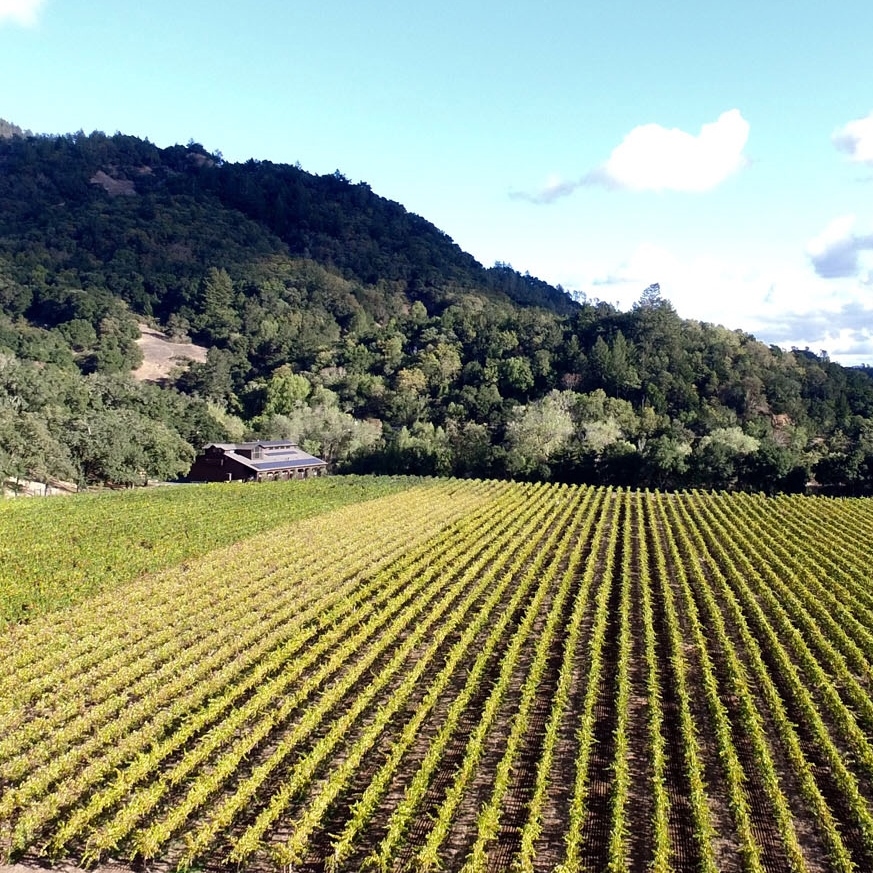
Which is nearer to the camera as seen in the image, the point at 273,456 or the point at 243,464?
the point at 243,464

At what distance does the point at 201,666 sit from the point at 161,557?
37.7 ft

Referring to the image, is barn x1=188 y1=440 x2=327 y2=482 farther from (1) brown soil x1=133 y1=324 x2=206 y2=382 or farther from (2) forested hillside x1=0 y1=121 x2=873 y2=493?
(1) brown soil x1=133 y1=324 x2=206 y2=382

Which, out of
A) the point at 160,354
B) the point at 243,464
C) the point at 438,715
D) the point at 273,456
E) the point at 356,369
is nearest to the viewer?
the point at 438,715

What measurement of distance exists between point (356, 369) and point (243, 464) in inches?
1750

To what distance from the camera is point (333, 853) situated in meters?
10.6

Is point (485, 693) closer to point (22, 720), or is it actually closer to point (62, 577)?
point (22, 720)

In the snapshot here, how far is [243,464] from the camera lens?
5778 cm

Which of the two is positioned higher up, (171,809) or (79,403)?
(79,403)

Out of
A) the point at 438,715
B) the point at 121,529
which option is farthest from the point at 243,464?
the point at 438,715

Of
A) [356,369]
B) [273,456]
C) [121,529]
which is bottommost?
[121,529]

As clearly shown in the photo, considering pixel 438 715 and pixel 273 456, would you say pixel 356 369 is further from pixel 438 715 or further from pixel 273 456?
pixel 438 715

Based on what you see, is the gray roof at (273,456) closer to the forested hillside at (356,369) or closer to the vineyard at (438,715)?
the forested hillside at (356,369)

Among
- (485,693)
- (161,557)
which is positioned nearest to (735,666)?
(485,693)

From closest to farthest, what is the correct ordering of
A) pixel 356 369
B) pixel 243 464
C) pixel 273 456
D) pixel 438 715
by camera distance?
pixel 438 715 → pixel 243 464 → pixel 273 456 → pixel 356 369
